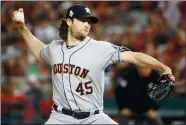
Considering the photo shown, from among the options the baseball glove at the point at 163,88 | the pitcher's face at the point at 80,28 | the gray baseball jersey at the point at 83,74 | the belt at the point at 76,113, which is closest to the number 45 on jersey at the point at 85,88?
the gray baseball jersey at the point at 83,74

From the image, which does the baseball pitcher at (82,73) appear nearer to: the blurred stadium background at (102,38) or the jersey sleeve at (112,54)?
the jersey sleeve at (112,54)

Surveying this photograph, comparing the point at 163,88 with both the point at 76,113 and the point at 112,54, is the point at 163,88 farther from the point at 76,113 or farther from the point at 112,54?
the point at 76,113

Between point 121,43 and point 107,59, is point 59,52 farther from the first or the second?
point 121,43

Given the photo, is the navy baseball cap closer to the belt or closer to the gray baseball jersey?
the gray baseball jersey

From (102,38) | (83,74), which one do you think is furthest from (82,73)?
(102,38)

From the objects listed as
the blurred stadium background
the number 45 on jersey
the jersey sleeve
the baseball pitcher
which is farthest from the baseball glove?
the blurred stadium background

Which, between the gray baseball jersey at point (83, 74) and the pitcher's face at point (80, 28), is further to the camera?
the pitcher's face at point (80, 28)

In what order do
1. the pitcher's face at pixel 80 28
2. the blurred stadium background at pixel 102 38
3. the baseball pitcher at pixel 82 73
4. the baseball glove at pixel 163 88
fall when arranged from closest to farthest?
the baseball glove at pixel 163 88, the baseball pitcher at pixel 82 73, the pitcher's face at pixel 80 28, the blurred stadium background at pixel 102 38
